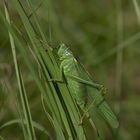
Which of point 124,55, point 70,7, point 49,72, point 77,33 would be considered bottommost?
point 49,72

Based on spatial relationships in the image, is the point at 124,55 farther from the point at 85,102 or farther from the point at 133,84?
the point at 85,102

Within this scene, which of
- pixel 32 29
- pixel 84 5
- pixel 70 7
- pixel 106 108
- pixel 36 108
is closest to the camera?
pixel 32 29

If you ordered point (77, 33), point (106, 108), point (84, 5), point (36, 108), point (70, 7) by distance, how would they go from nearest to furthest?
point (106, 108) < point (36, 108) < point (77, 33) < point (70, 7) < point (84, 5)

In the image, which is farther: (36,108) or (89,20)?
(89,20)

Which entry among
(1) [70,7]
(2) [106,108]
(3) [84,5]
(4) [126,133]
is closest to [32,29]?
(2) [106,108]

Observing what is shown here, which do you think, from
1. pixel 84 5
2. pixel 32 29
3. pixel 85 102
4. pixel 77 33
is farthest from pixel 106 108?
pixel 84 5

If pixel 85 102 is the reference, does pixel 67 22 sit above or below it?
above
